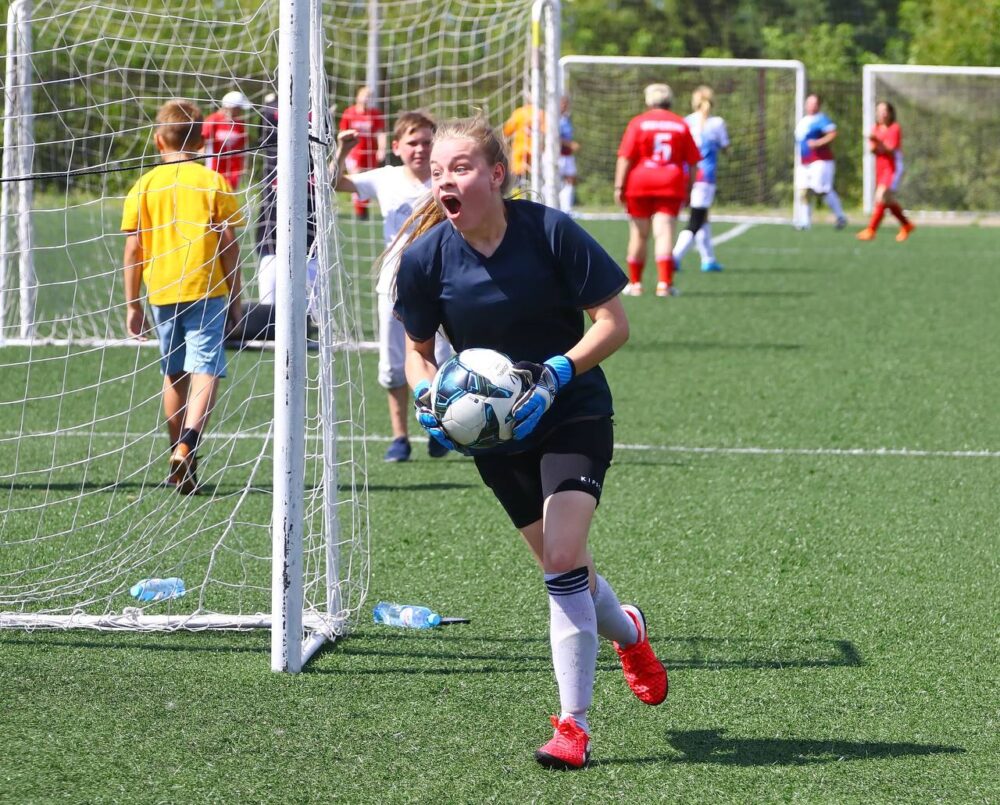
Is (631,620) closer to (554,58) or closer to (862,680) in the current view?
(862,680)

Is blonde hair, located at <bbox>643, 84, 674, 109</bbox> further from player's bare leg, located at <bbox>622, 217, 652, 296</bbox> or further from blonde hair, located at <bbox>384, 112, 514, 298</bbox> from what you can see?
blonde hair, located at <bbox>384, 112, 514, 298</bbox>

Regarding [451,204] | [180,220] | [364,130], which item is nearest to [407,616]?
[451,204]

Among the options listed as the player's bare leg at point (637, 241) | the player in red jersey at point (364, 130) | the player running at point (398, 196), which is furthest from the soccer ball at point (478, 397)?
the player's bare leg at point (637, 241)

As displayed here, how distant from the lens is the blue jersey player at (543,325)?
3840 millimetres

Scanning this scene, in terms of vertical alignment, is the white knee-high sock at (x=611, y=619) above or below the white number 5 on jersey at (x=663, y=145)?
above

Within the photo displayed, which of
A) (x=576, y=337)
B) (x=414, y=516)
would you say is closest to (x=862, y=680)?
(x=576, y=337)

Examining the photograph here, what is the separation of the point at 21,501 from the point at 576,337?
3.77 m

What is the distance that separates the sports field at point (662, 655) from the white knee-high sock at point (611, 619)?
24 cm

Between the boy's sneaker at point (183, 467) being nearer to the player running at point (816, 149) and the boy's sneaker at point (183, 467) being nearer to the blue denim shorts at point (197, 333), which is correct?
the blue denim shorts at point (197, 333)

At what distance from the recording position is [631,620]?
432cm

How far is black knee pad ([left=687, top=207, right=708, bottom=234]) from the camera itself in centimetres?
1761

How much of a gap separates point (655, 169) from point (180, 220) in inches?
317

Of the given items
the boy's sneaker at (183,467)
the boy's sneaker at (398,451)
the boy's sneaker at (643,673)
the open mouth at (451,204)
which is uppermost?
the open mouth at (451,204)

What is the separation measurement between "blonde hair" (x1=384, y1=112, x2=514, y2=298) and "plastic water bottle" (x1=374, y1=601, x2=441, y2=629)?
1464 mm
